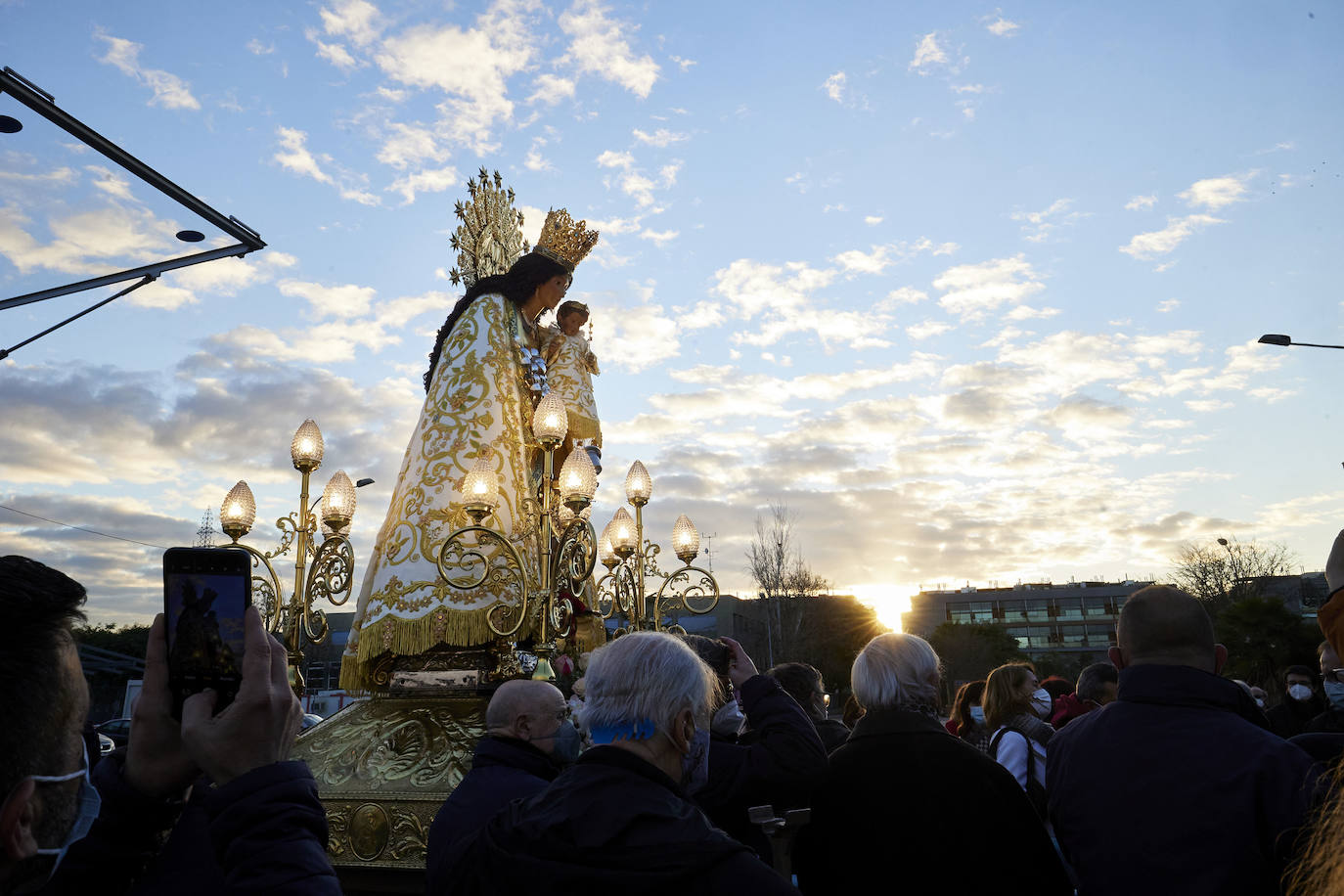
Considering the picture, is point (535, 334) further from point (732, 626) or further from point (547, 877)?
point (732, 626)

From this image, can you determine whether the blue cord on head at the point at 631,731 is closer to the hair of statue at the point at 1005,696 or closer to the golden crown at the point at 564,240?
the hair of statue at the point at 1005,696

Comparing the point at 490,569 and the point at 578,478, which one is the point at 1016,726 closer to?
the point at 578,478

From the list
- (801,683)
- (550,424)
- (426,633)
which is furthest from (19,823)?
(550,424)

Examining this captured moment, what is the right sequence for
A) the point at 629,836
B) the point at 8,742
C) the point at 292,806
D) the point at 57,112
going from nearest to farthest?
the point at 8,742 < the point at 292,806 < the point at 629,836 < the point at 57,112

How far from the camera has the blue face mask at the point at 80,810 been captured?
3.97ft

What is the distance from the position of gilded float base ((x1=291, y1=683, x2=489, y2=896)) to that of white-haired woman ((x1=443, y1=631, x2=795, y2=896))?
2770mm

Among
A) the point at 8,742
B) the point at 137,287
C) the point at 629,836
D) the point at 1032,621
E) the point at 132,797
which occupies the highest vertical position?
the point at 137,287

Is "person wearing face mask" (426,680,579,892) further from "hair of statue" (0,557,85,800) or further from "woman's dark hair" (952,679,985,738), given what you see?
"woman's dark hair" (952,679,985,738)

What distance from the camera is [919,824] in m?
2.75

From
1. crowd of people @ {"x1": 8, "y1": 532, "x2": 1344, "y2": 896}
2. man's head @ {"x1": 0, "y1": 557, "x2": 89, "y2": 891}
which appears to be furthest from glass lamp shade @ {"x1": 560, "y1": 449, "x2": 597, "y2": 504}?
man's head @ {"x1": 0, "y1": 557, "x2": 89, "y2": 891}

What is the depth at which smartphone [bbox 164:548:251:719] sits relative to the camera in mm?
1452

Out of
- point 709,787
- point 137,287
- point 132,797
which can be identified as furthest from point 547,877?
point 137,287

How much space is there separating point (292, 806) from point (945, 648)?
53.7 metres

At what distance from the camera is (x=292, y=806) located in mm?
1330
